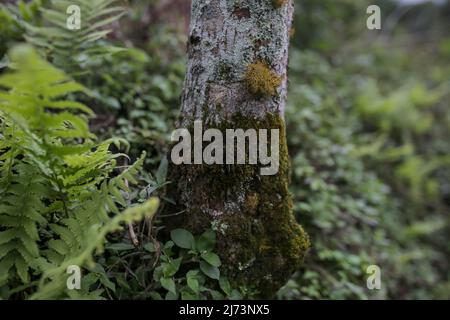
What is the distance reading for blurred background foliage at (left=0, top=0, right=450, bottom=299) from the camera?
9.56 ft

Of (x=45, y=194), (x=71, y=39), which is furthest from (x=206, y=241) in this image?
(x=71, y=39)

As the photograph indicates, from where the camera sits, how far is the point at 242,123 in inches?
81.0

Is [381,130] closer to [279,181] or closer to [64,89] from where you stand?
[279,181]

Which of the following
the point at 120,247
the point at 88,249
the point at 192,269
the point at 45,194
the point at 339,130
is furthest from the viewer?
the point at 339,130

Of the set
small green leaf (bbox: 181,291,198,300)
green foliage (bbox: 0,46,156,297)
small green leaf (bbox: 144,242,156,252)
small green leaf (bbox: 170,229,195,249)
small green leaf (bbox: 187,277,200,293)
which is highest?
green foliage (bbox: 0,46,156,297)

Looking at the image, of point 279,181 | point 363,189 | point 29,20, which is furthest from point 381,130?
point 29,20

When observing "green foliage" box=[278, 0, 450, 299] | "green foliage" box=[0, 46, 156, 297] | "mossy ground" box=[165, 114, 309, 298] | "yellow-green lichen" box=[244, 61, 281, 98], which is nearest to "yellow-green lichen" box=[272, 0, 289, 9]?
"yellow-green lichen" box=[244, 61, 281, 98]

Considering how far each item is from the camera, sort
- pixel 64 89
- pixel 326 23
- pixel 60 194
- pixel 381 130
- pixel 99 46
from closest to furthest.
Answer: pixel 64 89, pixel 60 194, pixel 99 46, pixel 381 130, pixel 326 23

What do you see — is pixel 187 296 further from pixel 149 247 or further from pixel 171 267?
pixel 149 247

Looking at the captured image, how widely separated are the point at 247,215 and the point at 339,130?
8.28ft

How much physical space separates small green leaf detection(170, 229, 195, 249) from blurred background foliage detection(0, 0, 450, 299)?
0.76ft

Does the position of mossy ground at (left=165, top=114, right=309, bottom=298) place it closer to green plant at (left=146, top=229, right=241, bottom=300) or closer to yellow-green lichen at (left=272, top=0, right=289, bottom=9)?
green plant at (left=146, top=229, right=241, bottom=300)

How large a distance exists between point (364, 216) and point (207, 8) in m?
2.39

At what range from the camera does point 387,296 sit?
3.17 m
